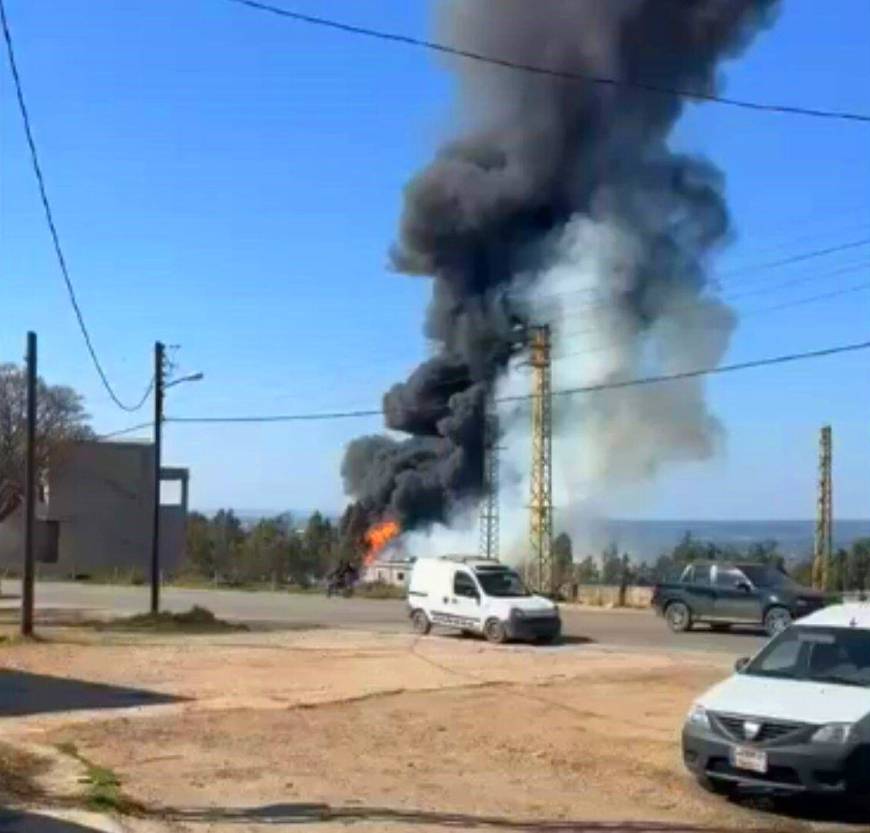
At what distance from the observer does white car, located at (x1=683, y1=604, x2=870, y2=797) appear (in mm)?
9742

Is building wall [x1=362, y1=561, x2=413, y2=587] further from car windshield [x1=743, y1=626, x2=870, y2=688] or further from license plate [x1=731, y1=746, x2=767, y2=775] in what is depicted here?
license plate [x1=731, y1=746, x2=767, y2=775]

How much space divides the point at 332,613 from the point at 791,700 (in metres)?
31.7

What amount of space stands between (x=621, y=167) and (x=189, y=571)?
32.4 meters

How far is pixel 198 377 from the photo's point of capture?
144 feet

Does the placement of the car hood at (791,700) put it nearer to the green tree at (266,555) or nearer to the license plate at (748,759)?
the license plate at (748,759)

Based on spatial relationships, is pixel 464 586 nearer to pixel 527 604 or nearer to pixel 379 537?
pixel 527 604

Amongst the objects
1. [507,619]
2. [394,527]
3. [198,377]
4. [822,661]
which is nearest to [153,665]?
[507,619]

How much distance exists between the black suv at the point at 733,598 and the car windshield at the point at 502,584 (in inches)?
163

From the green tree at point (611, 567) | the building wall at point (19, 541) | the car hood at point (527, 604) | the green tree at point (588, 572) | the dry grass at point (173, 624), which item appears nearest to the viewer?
the car hood at point (527, 604)

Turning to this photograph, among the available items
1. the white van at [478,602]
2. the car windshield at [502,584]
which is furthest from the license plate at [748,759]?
the car windshield at [502,584]

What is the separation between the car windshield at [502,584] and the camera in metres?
28.8

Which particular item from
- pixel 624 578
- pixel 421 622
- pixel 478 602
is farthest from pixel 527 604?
pixel 624 578

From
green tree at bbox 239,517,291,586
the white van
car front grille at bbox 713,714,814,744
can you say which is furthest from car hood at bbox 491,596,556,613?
green tree at bbox 239,517,291,586

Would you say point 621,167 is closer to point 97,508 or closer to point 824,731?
point 97,508
